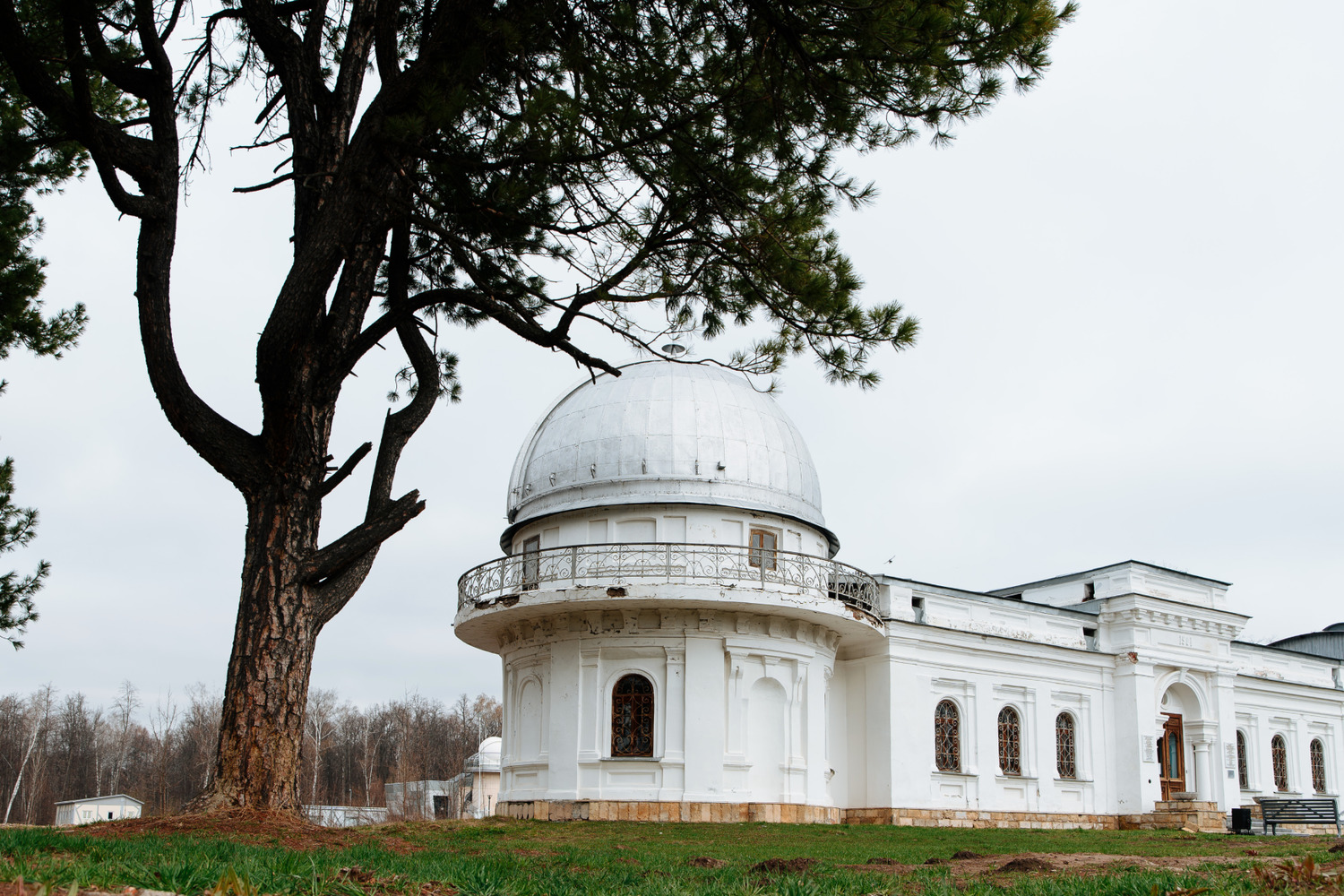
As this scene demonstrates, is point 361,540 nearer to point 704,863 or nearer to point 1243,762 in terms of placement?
point 704,863

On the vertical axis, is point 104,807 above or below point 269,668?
below

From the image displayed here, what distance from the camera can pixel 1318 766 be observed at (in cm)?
3344

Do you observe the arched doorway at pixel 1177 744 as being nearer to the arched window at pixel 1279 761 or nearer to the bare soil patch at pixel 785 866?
the arched window at pixel 1279 761

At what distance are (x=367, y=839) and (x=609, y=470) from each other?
14.3m

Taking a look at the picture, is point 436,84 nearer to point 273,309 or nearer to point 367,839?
point 273,309

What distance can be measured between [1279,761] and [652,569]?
22130 millimetres

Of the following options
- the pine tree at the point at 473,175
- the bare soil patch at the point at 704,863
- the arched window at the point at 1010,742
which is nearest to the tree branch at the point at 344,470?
the pine tree at the point at 473,175

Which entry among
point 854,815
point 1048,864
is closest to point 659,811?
point 854,815

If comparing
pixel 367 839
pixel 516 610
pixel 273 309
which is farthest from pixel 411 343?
pixel 516 610

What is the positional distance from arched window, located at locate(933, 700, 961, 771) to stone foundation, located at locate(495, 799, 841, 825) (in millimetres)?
4326

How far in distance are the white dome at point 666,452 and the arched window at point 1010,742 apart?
565 cm

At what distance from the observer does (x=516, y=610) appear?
21125mm

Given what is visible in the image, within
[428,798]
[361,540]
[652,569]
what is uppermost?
[652,569]

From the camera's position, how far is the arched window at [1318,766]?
33.2 m
